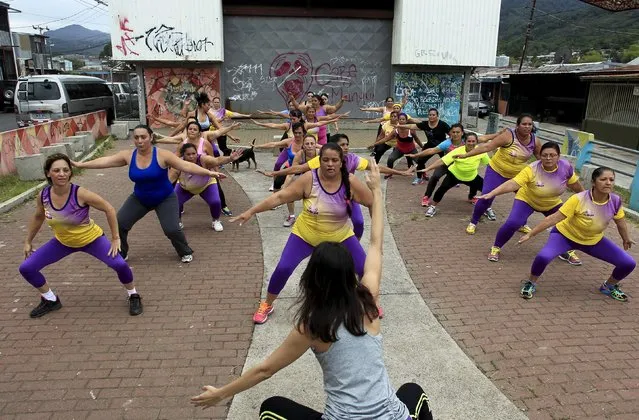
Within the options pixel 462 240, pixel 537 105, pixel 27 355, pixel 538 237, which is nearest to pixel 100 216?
pixel 27 355

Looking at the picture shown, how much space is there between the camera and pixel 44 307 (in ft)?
15.4

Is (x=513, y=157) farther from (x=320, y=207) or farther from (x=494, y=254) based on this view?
(x=320, y=207)

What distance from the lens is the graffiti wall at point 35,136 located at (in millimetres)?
10086

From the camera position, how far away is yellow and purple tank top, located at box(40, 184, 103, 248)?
4.40m

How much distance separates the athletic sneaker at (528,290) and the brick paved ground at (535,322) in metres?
0.08

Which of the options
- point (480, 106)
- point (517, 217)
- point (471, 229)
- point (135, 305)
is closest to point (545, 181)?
point (517, 217)

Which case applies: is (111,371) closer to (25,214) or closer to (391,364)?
(391,364)

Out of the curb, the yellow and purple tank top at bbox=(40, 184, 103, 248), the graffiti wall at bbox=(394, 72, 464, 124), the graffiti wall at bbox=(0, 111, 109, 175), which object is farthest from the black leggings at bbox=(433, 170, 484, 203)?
the graffiti wall at bbox=(394, 72, 464, 124)

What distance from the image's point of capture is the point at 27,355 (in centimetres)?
399

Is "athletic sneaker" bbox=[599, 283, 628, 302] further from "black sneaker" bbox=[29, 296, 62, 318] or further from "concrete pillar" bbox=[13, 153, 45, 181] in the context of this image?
"concrete pillar" bbox=[13, 153, 45, 181]

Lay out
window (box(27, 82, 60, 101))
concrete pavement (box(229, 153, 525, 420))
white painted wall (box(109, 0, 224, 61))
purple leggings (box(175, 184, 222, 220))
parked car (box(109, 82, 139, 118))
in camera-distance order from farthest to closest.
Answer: parked car (box(109, 82, 139, 118))
white painted wall (box(109, 0, 224, 61))
window (box(27, 82, 60, 101))
purple leggings (box(175, 184, 222, 220))
concrete pavement (box(229, 153, 525, 420))

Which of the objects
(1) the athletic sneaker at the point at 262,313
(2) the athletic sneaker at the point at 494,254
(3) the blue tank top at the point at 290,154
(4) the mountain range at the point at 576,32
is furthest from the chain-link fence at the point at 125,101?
(4) the mountain range at the point at 576,32

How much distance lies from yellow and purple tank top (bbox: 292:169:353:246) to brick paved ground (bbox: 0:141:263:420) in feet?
3.39

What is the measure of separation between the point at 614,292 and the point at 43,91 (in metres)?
17.5
